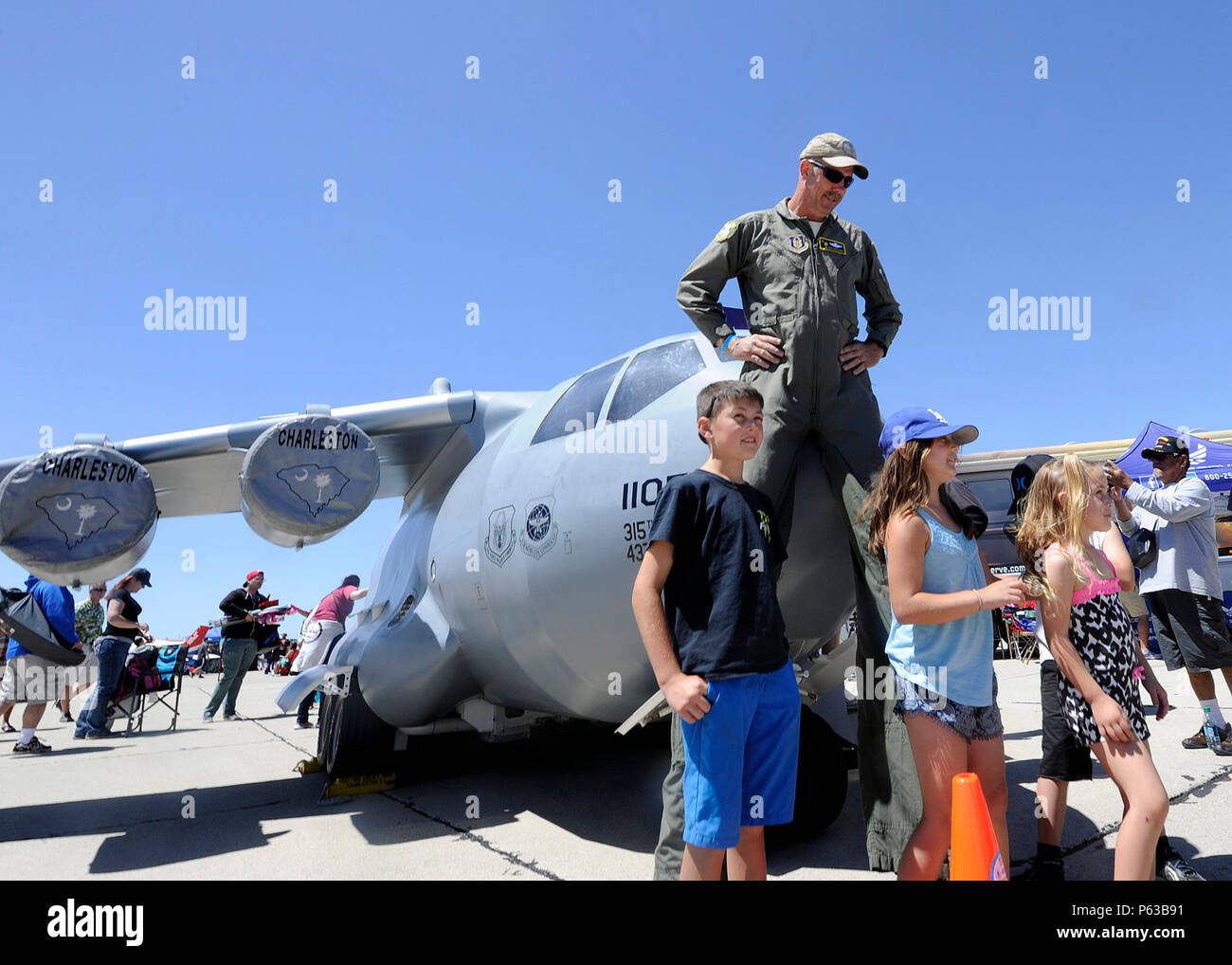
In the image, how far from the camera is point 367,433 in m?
5.93

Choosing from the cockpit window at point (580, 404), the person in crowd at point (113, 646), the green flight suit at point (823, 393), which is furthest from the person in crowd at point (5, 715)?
the green flight suit at point (823, 393)

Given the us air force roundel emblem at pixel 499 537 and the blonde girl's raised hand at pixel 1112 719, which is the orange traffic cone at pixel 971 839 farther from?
the us air force roundel emblem at pixel 499 537

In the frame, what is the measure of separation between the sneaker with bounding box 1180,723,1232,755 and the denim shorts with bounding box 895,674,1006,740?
4165mm

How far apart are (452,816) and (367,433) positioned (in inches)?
113

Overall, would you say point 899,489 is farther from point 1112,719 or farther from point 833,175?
point 833,175

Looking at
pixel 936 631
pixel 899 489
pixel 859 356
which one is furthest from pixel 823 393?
pixel 936 631

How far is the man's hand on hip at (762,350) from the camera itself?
295cm

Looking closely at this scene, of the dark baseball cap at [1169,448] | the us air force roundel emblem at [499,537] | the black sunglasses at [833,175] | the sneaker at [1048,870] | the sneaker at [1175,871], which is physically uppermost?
the black sunglasses at [833,175]

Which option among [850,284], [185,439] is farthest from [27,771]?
[850,284]

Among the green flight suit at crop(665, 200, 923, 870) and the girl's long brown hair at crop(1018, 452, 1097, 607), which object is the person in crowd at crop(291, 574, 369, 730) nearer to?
the green flight suit at crop(665, 200, 923, 870)

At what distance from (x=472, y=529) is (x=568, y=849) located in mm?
1892

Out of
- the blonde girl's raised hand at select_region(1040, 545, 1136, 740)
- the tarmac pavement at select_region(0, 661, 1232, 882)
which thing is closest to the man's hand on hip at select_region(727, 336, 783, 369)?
the blonde girl's raised hand at select_region(1040, 545, 1136, 740)

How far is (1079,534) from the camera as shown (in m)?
2.64

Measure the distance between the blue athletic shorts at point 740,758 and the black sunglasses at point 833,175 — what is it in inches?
76.9
